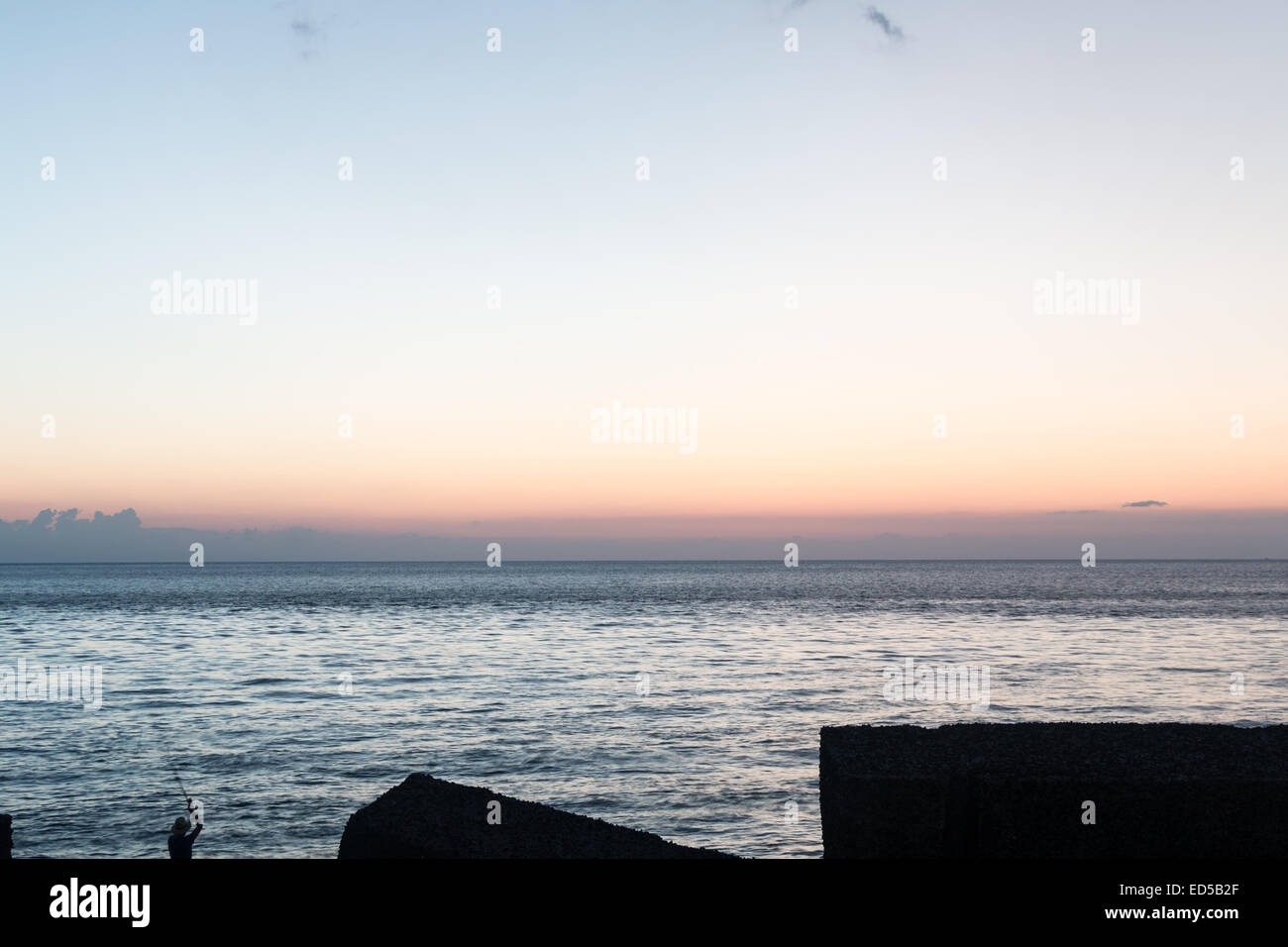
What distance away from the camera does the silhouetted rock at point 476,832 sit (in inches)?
315

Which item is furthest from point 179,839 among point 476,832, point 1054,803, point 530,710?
point 530,710

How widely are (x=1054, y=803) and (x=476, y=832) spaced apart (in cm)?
491

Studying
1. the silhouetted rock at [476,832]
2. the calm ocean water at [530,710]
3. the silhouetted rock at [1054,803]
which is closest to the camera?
the silhouetted rock at [1054,803]

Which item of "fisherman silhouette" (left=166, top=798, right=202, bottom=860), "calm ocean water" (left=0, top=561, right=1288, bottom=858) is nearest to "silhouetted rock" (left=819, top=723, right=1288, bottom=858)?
"fisherman silhouette" (left=166, top=798, right=202, bottom=860)

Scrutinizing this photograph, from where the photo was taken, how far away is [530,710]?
30.1 meters

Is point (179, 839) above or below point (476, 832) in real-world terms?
below

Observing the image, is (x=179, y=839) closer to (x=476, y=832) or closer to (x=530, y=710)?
(x=476, y=832)

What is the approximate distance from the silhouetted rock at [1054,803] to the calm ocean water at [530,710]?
8461 millimetres

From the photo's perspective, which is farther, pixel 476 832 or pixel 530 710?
pixel 530 710

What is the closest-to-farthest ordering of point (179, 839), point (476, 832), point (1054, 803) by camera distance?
point (1054, 803), point (476, 832), point (179, 839)

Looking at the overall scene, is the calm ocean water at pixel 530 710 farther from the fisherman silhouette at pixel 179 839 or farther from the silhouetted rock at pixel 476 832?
the silhouetted rock at pixel 476 832

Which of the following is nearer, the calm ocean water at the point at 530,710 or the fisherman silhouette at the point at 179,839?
the fisherman silhouette at the point at 179,839

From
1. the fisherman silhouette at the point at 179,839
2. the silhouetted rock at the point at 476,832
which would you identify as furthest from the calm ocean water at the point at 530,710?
the silhouetted rock at the point at 476,832
